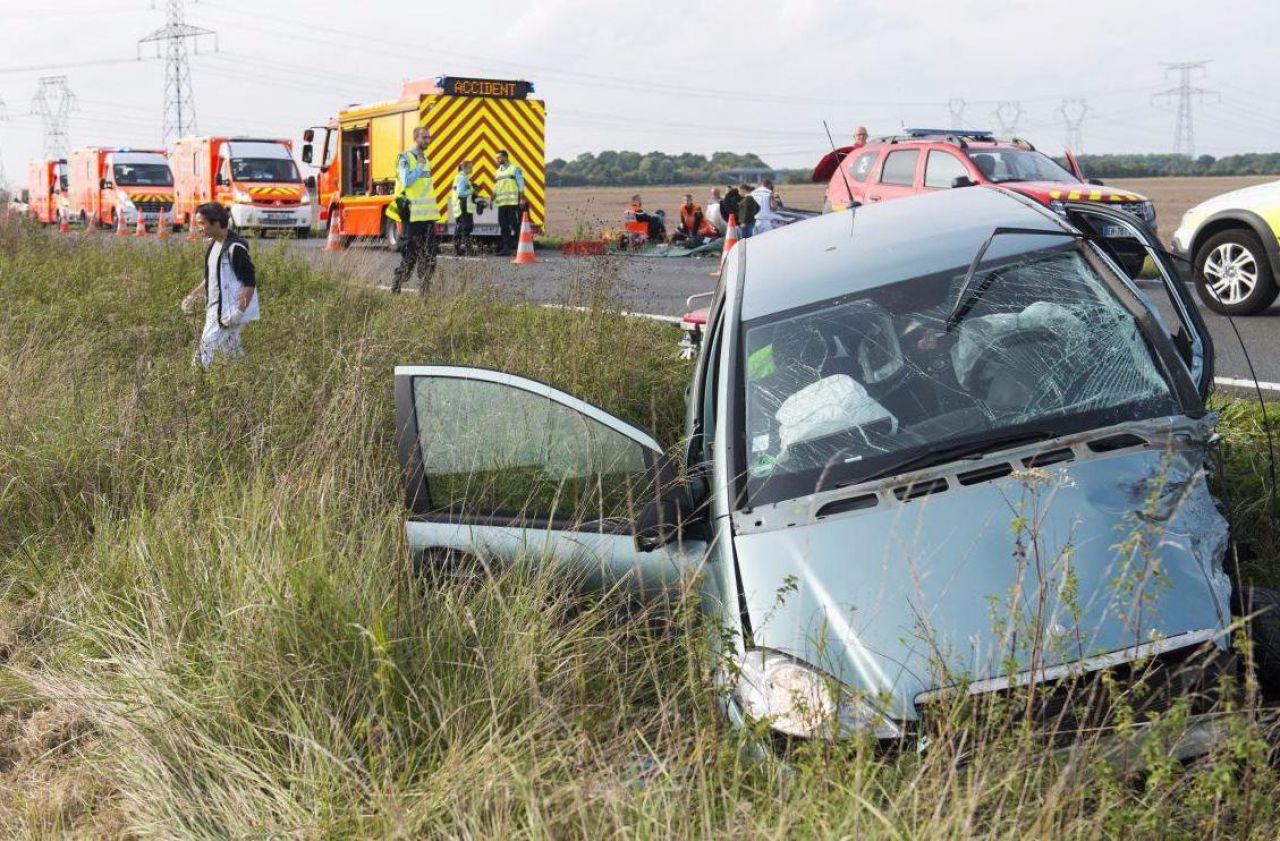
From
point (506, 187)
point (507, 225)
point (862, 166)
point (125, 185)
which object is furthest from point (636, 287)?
point (125, 185)

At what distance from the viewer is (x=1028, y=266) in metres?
4.87

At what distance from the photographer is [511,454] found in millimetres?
4590

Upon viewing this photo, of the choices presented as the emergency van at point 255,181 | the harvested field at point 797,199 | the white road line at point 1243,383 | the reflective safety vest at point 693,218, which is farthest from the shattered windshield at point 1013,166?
the emergency van at point 255,181

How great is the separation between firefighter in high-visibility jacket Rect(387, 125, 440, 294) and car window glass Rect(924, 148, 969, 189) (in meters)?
5.72

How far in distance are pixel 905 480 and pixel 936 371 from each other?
2.14 feet

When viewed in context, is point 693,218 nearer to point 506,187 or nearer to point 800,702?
point 506,187

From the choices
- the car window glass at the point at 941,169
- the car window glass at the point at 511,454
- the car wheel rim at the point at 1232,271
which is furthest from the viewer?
the car window glass at the point at 941,169

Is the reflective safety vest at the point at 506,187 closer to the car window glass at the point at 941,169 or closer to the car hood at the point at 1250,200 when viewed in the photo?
the car window glass at the point at 941,169

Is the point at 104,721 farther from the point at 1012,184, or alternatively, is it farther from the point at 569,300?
the point at 1012,184

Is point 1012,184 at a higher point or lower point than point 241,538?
higher

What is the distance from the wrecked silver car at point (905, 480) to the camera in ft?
10.6

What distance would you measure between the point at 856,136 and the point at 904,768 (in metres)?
17.5

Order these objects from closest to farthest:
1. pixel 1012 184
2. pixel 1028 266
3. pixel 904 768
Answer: pixel 904 768, pixel 1028 266, pixel 1012 184

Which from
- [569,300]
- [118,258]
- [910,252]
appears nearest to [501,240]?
[118,258]
